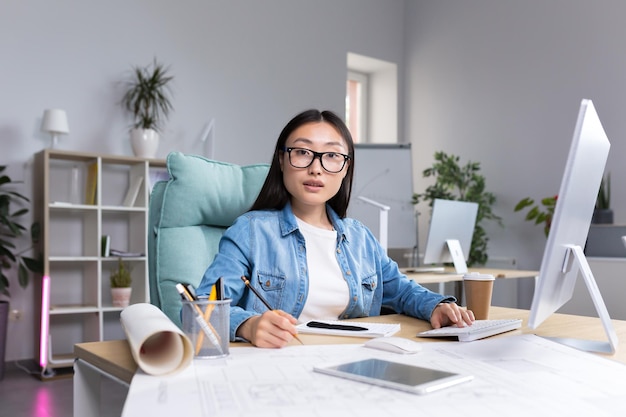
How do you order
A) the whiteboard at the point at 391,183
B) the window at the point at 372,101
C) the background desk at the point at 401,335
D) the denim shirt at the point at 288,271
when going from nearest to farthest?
the background desk at the point at 401,335 → the denim shirt at the point at 288,271 → the whiteboard at the point at 391,183 → the window at the point at 372,101

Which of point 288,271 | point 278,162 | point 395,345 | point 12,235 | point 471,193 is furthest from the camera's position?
point 471,193

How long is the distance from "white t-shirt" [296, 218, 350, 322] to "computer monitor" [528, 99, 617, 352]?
1.73 ft

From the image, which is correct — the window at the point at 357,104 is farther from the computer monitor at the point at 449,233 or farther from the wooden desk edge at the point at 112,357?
the wooden desk edge at the point at 112,357

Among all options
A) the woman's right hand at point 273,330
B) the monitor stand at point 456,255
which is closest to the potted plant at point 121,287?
the monitor stand at point 456,255

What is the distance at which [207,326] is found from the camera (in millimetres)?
938

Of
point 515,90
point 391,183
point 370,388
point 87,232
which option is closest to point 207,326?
point 370,388

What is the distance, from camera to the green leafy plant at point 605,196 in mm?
4168

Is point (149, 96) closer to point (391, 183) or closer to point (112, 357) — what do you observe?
point (391, 183)

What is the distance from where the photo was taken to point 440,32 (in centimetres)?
557

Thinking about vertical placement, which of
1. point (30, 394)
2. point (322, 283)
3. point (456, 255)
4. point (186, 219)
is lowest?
point (30, 394)

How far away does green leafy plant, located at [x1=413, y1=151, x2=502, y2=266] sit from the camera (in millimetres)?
4754

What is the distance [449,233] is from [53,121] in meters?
2.45

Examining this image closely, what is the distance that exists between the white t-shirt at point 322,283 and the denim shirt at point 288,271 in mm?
16

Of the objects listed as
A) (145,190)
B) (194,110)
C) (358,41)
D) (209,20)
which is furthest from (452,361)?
(358,41)
